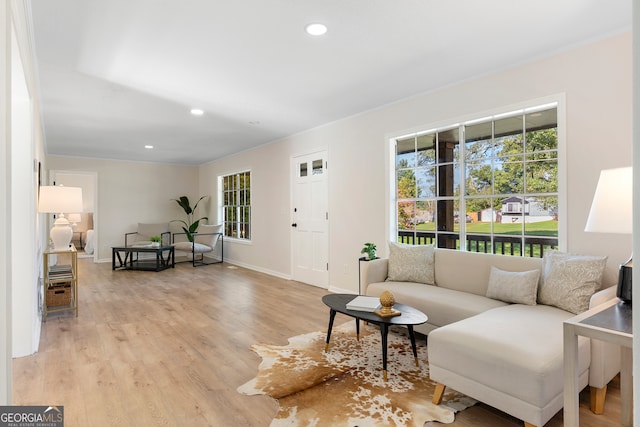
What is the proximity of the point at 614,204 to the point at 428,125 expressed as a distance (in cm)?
215

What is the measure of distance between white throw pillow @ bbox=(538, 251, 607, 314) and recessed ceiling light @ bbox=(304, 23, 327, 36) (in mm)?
2364

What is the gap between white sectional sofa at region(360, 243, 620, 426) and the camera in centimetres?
172

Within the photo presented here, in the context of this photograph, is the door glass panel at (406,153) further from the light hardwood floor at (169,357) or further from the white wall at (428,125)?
the light hardwood floor at (169,357)

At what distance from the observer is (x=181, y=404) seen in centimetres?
208

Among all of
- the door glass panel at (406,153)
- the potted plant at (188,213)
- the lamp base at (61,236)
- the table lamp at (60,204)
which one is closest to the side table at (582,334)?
the door glass panel at (406,153)

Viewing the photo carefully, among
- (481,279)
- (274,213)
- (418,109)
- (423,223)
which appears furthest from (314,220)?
(481,279)

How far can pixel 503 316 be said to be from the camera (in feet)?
7.43

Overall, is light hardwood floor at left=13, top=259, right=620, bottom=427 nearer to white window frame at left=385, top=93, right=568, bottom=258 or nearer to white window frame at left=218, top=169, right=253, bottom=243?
white window frame at left=385, top=93, right=568, bottom=258

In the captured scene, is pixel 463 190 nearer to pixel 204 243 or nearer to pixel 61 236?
pixel 61 236

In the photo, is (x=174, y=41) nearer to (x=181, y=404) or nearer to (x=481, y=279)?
(x=181, y=404)

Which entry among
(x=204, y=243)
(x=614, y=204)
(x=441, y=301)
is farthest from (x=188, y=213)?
(x=614, y=204)

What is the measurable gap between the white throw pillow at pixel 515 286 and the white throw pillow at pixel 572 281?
83 mm

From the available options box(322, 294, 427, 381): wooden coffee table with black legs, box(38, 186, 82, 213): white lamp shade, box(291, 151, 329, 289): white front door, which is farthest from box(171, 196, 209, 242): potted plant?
box(322, 294, 427, 381): wooden coffee table with black legs

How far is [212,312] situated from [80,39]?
2815 mm
